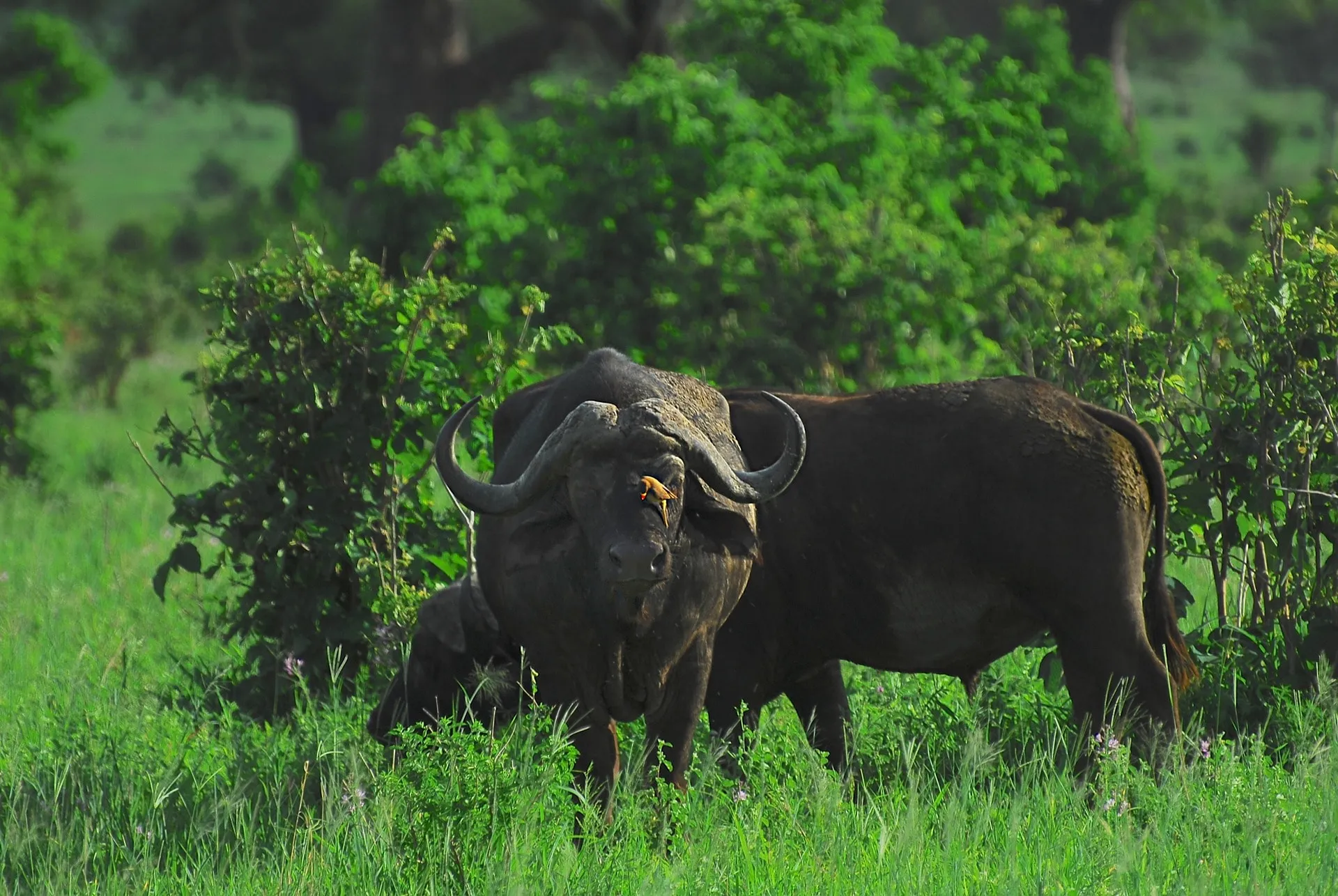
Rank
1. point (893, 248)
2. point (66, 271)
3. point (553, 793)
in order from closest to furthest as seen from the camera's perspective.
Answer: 1. point (553, 793)
2. point (893, 248)
3. point (66, 271)

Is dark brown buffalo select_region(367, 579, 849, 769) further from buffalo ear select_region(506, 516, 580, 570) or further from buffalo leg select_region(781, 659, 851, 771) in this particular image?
buffalo ear select_region(506, 516, 580, 570)

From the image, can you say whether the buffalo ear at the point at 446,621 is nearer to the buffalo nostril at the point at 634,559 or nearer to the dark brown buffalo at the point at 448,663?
the dark brown buffalo at the point at 448,663

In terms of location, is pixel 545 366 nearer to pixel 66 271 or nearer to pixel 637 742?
pixel 637 742

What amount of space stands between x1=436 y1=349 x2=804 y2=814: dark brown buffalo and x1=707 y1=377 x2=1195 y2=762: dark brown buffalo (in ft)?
1.25

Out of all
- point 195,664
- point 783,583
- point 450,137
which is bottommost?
point 195,664

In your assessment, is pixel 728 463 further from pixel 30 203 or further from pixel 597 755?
pixel 30 203

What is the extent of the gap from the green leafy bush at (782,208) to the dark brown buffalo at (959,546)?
12.5ft

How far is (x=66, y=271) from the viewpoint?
2670cm

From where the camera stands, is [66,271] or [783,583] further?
[66,271]

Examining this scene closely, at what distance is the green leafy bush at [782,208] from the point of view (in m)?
11.6

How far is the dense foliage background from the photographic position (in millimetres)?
4945

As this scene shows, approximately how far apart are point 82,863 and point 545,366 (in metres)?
8.31

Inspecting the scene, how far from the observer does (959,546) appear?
5641 mm

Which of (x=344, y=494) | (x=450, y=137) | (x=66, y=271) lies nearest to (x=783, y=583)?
(x=344, y=494)
